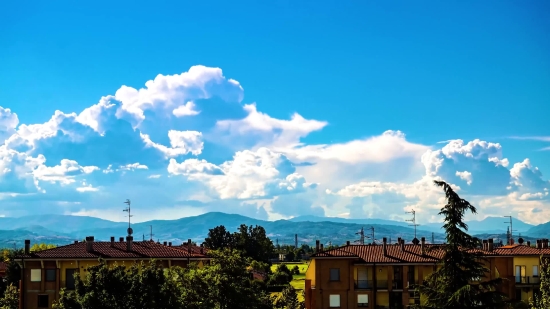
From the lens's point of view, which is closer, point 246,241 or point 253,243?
point 246,241

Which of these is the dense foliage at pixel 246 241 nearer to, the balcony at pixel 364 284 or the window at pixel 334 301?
the window at pixel 334 301

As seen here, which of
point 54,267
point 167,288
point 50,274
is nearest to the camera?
point 167,288

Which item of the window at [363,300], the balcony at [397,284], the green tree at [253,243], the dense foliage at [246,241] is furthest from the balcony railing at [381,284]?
the dense foliage at [246,241]

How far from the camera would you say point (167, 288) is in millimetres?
34156

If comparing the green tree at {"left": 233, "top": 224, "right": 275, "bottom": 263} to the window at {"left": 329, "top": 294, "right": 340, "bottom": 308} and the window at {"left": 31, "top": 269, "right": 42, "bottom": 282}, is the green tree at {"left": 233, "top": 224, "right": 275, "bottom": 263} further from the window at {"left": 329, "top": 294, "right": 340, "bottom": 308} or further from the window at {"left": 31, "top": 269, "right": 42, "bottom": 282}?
the window at {"left": 31, "top": 269, "right": 42, "bottom": 282}

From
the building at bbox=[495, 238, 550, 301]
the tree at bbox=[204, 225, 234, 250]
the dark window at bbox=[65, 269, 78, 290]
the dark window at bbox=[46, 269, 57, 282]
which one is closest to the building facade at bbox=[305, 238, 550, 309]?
the building at bbox=[495, 238, 550, 301]

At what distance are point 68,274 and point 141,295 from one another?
24613 mm

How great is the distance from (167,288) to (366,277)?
29.7m

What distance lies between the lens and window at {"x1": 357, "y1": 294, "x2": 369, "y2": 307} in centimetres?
5969

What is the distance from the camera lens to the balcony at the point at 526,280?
→ 66562 millimetres

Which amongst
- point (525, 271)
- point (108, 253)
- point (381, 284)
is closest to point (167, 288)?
point (108, 253)

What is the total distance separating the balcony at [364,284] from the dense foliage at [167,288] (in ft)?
61.6

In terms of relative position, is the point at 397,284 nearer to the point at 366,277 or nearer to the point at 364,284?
the point at 366,277

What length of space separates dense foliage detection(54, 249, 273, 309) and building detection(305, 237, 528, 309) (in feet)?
55.7
